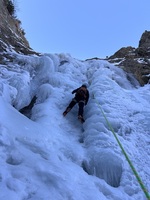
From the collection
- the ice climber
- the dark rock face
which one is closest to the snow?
the ice climber

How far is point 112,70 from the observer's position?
12.3m

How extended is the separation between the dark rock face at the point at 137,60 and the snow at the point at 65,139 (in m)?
2.28

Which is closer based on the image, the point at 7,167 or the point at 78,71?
the point at 7,167

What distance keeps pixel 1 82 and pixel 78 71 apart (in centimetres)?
469

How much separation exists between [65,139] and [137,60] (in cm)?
932

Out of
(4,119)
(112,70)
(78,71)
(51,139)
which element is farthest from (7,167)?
(112,70)

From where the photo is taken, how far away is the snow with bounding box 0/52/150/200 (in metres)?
4.02

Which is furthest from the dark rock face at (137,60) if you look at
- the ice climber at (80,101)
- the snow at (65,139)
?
the ice climber at (80,101)

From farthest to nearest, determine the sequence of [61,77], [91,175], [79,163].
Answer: [61,77]
[79,163]
[91,175]

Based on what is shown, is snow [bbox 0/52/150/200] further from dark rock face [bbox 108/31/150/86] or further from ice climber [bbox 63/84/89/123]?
dark rock face [bbox 108/31/150/86]

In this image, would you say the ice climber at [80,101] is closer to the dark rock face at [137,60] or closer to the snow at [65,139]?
the snow at [65,139]

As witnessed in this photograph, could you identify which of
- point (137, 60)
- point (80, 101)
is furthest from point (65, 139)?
point (137, 60)

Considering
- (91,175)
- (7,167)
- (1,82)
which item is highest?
(1,82)

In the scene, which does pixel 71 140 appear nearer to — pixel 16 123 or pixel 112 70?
pixel 16 123
